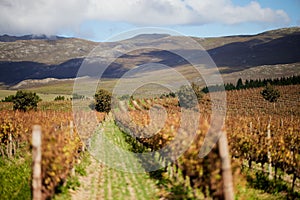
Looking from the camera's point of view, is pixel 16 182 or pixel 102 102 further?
pixel 102 102

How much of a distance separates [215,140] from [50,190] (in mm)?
4815

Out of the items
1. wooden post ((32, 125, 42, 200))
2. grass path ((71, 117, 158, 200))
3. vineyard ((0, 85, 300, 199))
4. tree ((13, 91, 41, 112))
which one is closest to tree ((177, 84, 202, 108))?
tree ((13, 91, 41, 112))

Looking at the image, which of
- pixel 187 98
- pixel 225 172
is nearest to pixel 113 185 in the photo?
pixel 225 172

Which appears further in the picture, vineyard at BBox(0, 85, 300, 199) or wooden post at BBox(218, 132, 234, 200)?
vineyard at BBox(0, 85, 300, 199)

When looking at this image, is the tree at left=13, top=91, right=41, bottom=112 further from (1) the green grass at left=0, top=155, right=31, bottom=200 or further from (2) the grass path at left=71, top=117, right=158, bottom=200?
(1) the green grass at left=0, top=155, right=31, bottom=200

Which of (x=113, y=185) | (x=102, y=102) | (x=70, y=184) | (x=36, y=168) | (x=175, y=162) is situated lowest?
(x=113, y=185)

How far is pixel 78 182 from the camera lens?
1188cm

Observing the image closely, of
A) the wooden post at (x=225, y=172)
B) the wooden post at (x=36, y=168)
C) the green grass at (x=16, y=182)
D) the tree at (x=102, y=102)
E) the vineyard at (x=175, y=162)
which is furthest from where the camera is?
the tree at (x=102, y=102)

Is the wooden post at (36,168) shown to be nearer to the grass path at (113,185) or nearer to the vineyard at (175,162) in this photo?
the vineyard at (175,162)

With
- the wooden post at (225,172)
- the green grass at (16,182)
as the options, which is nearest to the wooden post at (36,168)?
the green grass at (16,182)

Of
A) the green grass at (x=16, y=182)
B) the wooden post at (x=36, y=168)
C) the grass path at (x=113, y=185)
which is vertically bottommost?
the grass path at (x=113, y=185)

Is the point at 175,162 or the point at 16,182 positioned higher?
the point at 175,162

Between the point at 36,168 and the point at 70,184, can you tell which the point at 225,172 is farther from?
the point at 70,184

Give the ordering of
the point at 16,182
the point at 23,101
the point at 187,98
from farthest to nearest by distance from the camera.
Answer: the point at 187,98, the point at 23,101, the point at 16,182
